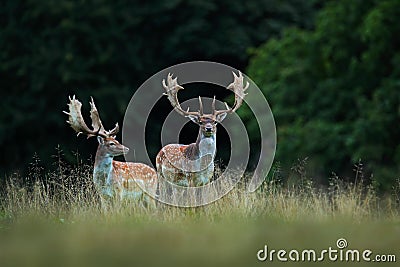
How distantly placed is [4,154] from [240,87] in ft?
49.2

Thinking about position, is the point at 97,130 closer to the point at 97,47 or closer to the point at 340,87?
the point at 340,87

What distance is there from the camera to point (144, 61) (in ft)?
80.1

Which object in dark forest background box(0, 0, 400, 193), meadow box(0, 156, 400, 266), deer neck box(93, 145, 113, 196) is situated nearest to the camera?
meadow box(0, 156, 400, 266)

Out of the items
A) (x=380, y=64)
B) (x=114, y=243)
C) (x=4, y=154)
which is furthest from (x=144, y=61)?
(x=114, y=243)

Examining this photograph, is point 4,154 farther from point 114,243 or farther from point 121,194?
point 114,243

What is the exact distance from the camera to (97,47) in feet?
78.7

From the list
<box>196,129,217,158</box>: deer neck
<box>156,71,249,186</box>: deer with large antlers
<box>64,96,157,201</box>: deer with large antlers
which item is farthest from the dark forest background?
<box>196,129,217,158</box>: deer neck

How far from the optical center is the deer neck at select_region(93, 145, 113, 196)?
33.8 ft

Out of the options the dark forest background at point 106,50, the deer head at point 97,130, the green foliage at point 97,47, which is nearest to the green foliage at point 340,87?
the dark forest background at point 106,50

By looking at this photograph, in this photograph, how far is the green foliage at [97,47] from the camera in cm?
2366

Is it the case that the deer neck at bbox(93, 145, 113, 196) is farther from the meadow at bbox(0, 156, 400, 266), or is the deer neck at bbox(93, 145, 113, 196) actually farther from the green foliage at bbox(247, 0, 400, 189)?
the green foliage at bbox(247, 0, 400, 189)

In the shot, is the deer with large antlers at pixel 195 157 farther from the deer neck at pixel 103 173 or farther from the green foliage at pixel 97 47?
the green foliage at pixel 97 47

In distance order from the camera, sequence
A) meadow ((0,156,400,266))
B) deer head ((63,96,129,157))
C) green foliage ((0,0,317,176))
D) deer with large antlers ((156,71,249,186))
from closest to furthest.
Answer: meadow ((0,156,400,266)) < deer with large antlers ((156,71,249,186)) < deer head ((63,96,129,157)) < green foliage ((0,0,317,176))

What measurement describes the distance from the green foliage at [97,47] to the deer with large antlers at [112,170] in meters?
12.7
